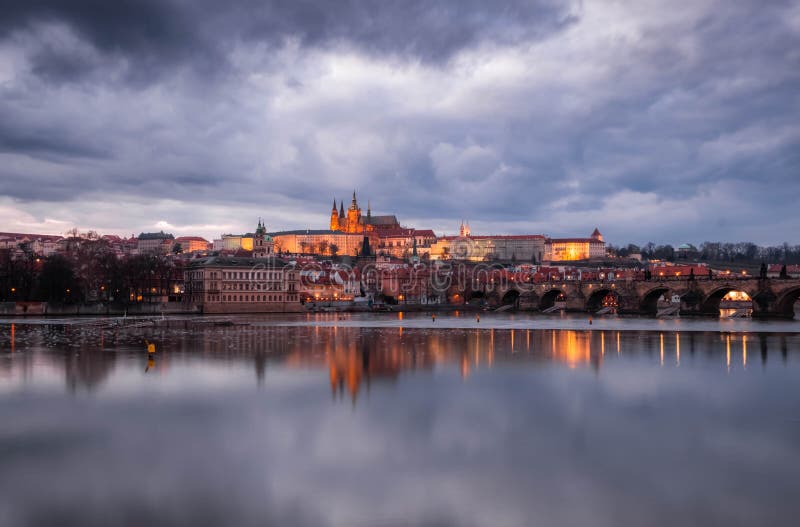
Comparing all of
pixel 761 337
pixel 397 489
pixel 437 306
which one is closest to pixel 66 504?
pixel 397 489

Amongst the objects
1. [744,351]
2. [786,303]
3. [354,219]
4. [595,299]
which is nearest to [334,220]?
[354,219]

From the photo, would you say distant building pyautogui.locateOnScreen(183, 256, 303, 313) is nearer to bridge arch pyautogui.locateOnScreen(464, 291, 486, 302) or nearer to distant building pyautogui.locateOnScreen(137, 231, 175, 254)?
bridge arch pyautogui.locateOnScreen(464, 291, 486, 302)

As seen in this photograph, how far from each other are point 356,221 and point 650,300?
131 m

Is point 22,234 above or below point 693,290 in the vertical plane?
above

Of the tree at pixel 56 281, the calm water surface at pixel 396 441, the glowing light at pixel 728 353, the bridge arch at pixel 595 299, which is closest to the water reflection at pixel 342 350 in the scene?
the glowing light at pixel 728 353

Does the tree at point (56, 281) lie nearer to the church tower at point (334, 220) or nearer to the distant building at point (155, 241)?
the distant building at point (155, 241)

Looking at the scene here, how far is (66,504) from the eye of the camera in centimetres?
867

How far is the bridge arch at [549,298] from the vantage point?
246 ft

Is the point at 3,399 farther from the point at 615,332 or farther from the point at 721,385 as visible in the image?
the point at 615,332

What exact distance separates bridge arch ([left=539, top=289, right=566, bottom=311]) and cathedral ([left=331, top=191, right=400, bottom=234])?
108573 mm

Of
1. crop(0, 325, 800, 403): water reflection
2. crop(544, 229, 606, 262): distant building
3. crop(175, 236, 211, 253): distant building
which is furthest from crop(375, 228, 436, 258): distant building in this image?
crop(0, 325, 800, 403): water reflection

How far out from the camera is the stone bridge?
5066cm

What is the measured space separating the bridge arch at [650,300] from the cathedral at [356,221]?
124m

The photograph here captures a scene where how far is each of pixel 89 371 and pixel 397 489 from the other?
13520 millimetres
